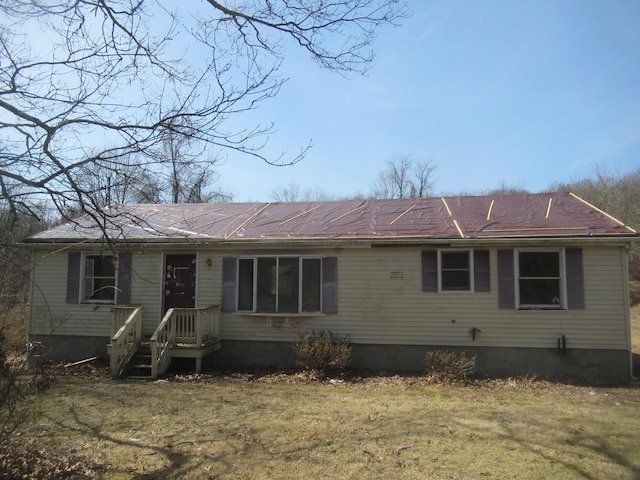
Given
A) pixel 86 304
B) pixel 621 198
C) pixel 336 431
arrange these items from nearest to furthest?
pixel 336 431
pixel 86 304
pixel 621 198

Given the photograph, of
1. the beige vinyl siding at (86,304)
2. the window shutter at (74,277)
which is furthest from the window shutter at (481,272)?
the window shutter at (74,277)

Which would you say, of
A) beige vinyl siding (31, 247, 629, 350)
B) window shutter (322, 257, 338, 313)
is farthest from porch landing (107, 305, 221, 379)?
window shutter (322, 257, 338, 313)

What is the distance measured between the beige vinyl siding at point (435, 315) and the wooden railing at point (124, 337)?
2178 millimetres

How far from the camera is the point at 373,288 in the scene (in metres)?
11.0

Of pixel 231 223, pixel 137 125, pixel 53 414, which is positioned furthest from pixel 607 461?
pixel 231 223

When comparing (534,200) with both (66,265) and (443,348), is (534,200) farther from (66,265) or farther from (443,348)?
(66,265)

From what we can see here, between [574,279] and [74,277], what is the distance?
12373 millimetres

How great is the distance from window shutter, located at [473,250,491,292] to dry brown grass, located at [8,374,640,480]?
2.11 m

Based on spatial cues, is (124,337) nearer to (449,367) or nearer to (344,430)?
(344,430)

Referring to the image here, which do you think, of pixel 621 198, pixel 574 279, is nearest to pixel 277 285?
pixel 574 279

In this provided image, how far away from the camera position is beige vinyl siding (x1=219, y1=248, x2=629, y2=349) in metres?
10.1

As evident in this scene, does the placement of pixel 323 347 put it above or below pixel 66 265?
below

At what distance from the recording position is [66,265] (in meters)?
12.4

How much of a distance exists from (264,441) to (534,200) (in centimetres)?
1002
